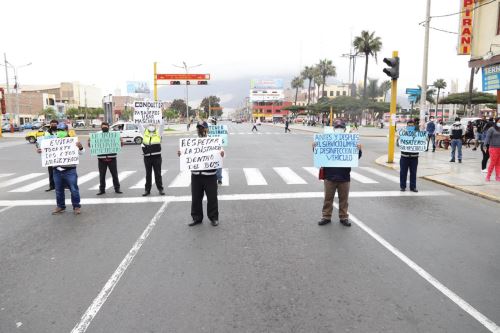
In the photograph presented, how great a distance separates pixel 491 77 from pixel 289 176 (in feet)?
39.1

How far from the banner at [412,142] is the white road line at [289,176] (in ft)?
9.82

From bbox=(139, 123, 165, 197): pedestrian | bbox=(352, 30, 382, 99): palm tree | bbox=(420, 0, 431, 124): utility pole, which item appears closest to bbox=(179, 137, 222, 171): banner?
bbox=(139, 123, 165, 197): pedestrian

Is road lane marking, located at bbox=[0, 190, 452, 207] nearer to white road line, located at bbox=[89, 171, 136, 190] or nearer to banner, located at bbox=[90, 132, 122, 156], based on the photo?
banner, located at bbox=[90, 132, 122, 156]

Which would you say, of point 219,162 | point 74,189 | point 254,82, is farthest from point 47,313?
point 254,82

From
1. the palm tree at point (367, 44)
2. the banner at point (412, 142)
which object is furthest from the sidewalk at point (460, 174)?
the palm tree at point (367, 44)

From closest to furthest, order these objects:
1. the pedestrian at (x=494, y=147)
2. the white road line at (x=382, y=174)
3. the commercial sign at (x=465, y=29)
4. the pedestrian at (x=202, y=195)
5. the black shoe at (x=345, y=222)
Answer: the black shoe at (x=345, y=222) → the pedestrian at (x=202, y=195) → the pedestrian at (x=494, y=147) → the white road line at (x=382, y=174) → the commercial sign at (x=465, y=29)

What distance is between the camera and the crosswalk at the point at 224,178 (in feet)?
37.6

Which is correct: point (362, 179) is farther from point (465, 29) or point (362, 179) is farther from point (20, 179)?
point (465, 29)

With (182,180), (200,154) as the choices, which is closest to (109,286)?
(200,154)

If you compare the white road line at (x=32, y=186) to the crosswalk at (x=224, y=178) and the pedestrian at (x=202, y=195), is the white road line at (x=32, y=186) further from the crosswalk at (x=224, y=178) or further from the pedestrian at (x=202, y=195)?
the pedestrian at (x=202, y=195)

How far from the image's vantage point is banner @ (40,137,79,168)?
26.4 ft

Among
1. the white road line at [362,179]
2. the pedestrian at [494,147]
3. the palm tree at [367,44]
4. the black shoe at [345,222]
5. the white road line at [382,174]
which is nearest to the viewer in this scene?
the black shoe at [345,222]

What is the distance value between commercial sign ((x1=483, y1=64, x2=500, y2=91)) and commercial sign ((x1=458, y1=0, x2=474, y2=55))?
1484mm

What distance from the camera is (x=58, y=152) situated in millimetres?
8070
